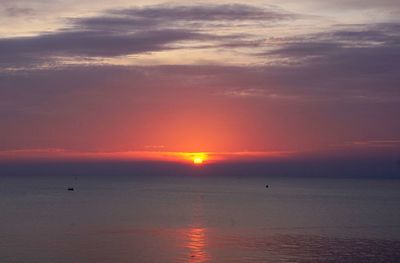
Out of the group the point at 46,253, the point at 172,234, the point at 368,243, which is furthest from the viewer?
the point at 172,234

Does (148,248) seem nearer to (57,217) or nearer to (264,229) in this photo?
(264,229)

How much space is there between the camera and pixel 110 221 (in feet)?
372

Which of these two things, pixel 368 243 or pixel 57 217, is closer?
pixel 368 243

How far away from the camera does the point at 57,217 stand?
122 metres

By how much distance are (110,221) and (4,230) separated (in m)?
22.6

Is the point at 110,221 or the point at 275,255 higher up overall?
the point at 275,255

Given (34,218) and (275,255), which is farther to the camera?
(34,218)

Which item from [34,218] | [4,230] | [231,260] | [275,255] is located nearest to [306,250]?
[275,255]

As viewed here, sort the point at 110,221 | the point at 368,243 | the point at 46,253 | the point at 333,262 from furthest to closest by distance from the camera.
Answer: the point at 110,221 < the point at 368,243 < the point at 46,253 < the point at 333,262

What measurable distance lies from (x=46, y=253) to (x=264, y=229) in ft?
132

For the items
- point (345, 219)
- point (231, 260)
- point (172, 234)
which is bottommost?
point (345, 219)

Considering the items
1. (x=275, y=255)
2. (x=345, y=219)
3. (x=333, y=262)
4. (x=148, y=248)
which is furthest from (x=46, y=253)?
(x=345, y=219)

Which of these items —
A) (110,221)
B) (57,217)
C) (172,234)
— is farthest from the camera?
(57,217)

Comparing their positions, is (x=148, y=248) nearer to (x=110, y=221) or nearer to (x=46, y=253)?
(x=46, y=253)
